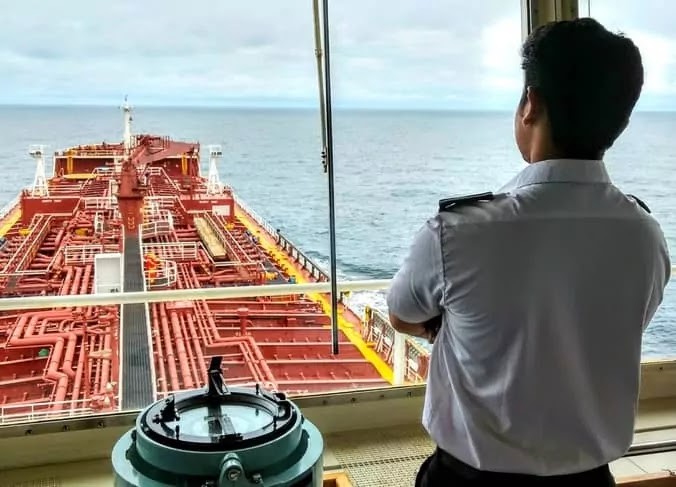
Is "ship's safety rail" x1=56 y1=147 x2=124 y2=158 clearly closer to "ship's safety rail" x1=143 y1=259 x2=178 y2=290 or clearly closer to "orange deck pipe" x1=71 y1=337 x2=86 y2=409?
"ship's safety rail" x1=143 y1=259 x2=178 y2=290

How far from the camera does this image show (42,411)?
2332 millimetres

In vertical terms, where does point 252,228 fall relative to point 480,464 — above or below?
above

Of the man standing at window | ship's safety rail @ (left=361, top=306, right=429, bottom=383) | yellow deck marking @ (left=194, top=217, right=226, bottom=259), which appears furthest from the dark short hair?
yellow deck marking @ (left=194, top=217, right=226, bottom=259)

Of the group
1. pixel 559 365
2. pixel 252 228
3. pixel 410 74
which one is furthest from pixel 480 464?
pixel 252 228

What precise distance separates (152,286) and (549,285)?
7.95 ft

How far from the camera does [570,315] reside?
1.01 meters

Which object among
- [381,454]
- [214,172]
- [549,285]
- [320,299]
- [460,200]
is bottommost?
[381,454]

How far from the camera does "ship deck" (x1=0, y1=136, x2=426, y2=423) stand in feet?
9.62

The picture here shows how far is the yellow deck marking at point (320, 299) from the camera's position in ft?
10.4

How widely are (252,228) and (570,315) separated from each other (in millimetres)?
2499

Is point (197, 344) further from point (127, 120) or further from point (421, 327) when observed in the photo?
point (421, 327)

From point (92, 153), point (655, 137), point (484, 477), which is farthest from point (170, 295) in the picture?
point (655, 137)

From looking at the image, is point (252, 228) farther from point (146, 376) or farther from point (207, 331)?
point (146, 376)

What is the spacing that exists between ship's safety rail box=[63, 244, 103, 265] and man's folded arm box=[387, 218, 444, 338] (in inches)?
93.6
